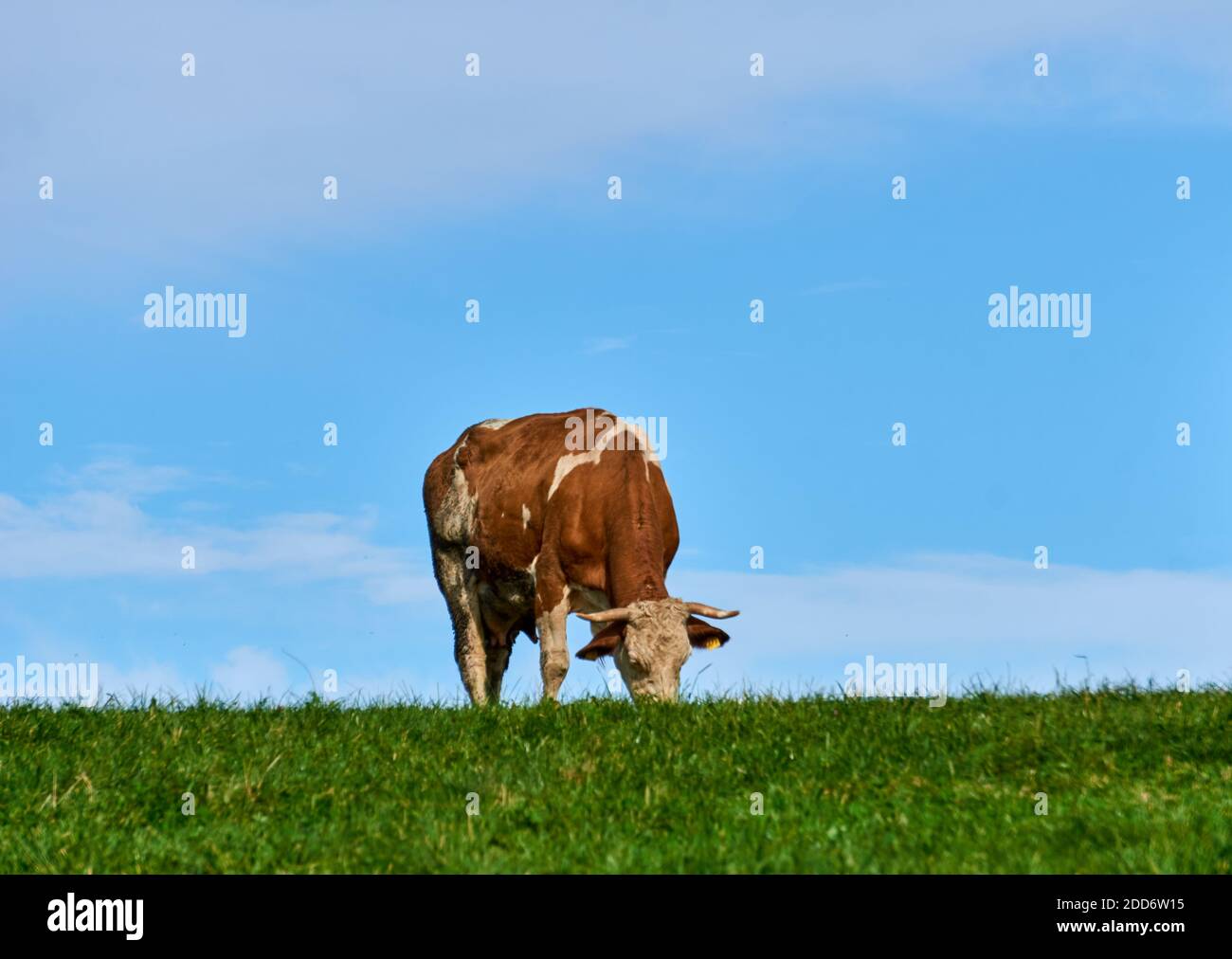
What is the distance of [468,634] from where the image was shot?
21.5m

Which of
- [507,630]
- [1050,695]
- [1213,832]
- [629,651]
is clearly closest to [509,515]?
[507,630]

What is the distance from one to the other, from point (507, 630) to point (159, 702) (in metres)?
8.17

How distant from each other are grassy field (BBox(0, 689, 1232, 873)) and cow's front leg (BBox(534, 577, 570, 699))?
15.0 feet

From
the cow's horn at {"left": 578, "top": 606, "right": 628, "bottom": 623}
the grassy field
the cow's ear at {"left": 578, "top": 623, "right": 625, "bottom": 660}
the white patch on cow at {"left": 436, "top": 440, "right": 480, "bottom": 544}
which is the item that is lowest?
the grassy field

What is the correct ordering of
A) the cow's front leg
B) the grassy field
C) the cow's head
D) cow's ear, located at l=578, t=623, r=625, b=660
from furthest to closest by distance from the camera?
1. the cow's front leg
2. cow's ear, located at l=578, t=623, r=625, b=660
3. the cow's head
4. the grassy field

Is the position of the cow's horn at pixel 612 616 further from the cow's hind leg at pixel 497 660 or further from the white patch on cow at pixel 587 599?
the cow's hind leg at pixel 497 660

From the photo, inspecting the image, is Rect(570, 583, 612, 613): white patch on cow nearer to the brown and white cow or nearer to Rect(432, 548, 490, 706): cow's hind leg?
the brown and white cow

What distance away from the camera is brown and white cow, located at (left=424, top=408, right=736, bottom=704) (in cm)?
1582

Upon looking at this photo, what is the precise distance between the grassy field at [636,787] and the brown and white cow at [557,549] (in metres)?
2.86

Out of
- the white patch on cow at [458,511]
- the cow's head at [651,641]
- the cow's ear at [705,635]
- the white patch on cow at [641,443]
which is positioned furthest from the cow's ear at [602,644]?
the white patch on cow at [458,511]

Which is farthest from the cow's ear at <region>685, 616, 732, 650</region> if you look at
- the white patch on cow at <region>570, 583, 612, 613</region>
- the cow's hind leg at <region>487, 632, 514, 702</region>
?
the cow's hind leg at <region>487, 632, 514, 702</region>
